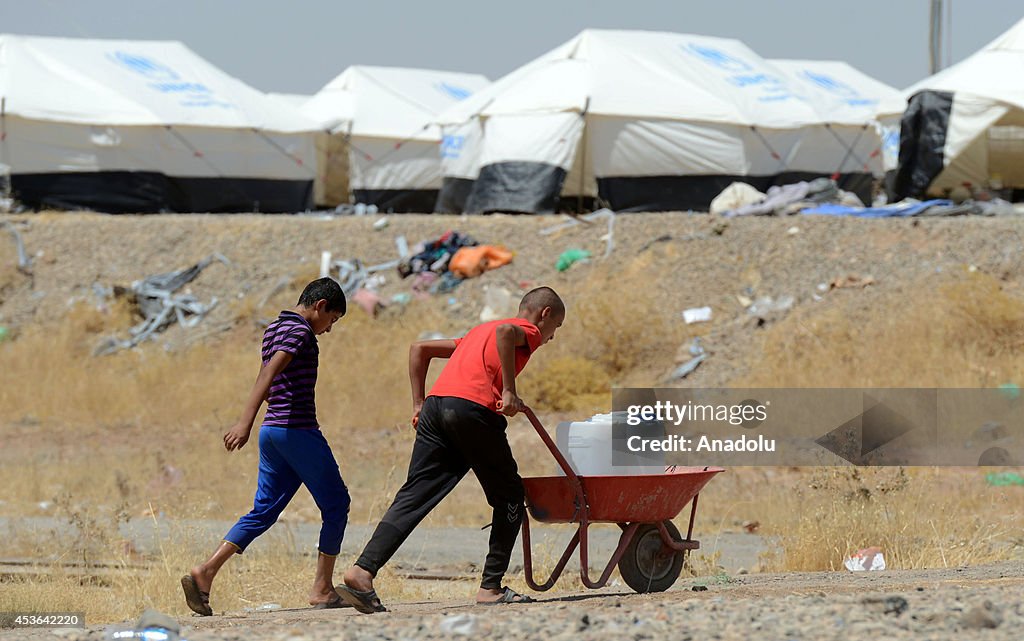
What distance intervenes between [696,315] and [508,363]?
37.0 ft

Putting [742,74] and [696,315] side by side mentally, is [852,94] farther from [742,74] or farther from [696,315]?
[696,315]

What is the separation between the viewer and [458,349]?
5867 mm

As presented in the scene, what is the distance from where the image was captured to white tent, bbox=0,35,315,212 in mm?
24453

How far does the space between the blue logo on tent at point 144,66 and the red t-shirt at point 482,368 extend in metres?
22.8

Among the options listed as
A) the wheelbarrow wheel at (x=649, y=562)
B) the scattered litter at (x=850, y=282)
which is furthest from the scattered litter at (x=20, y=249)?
the wheelbarrow wheel at (x=649, y=562)

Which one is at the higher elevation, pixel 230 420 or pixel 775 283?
pixel 775 283

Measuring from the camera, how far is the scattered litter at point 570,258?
60.3ft

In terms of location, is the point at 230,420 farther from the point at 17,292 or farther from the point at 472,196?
the point at 472,196

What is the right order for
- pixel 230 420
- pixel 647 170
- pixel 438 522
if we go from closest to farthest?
pixel 438 522 < pixel 230 420 < pixel 647 170

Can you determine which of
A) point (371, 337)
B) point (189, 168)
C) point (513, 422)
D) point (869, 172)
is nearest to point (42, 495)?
point (513, 422)

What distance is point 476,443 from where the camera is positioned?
18.6ft

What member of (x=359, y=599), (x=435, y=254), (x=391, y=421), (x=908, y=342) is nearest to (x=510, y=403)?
(x=359, y=599)

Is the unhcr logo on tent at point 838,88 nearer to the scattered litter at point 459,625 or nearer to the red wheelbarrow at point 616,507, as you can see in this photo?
the red wheelbarrow at point 616,507

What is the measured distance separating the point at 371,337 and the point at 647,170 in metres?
7.21
